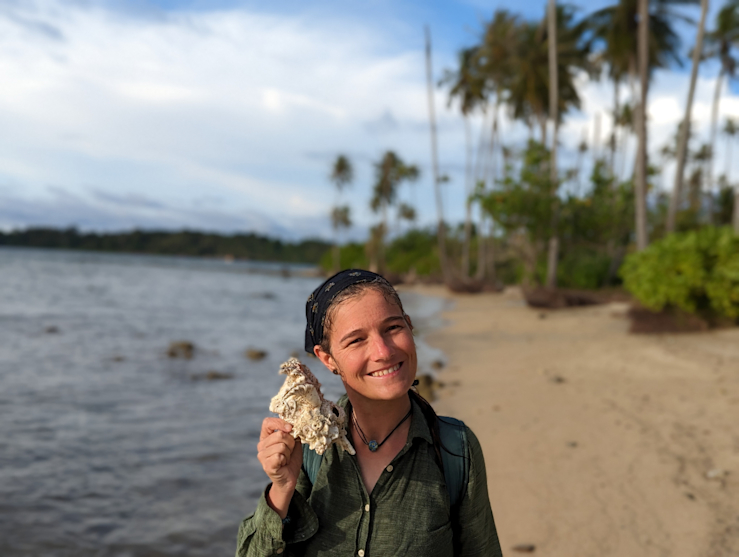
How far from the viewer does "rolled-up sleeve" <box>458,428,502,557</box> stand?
1610 millimetres

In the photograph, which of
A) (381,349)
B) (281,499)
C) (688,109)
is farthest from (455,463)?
(688,109)

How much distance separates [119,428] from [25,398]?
2.49 m

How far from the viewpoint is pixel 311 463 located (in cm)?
162

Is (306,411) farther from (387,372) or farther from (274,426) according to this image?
(387,372)

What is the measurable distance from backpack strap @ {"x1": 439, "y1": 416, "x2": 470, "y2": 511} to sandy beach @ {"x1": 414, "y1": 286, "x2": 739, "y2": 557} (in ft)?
9.23

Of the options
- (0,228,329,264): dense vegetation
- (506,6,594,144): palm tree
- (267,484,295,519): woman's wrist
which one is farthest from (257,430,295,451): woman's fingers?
(0,228,329,264): dense vegetation

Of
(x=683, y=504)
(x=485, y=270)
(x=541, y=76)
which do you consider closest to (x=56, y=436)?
(x=683, y=504)

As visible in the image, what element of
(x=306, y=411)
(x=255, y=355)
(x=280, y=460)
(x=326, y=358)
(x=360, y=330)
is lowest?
(x=255, y=355)

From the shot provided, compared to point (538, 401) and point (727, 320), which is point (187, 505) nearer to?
point (538, 401)

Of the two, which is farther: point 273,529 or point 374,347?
point 374,347

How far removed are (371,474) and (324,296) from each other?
556 mm

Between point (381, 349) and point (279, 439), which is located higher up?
point (381, 349)

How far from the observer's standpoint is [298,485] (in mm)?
1615

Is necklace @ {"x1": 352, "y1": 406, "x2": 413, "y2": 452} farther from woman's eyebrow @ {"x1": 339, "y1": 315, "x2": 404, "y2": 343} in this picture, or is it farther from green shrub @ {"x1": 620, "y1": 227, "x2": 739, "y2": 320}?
green shrub @ {"x1": 620, "y1": 227, "x2": 739, "y2": 320}
